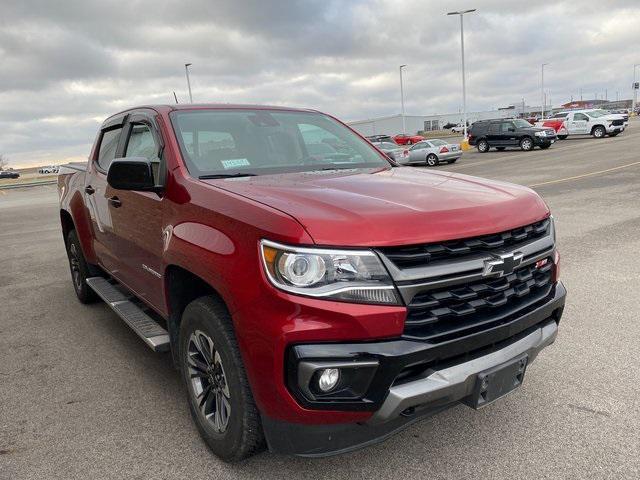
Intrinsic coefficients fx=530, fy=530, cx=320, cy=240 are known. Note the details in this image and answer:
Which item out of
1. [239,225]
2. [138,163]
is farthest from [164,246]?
[239,225]

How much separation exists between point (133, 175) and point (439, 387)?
193 centimetres

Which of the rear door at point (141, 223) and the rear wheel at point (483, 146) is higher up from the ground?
the rear door at point (141, 223)

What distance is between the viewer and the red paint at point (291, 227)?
6.73ft

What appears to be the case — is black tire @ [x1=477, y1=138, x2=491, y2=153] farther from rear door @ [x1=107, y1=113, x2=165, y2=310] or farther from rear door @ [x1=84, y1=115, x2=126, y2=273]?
rear door @ [x1=107, y1=113, x2=165, y2=310]

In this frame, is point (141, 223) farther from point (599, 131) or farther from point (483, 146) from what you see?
point (599, 131)

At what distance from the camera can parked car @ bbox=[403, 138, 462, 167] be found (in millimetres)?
25734

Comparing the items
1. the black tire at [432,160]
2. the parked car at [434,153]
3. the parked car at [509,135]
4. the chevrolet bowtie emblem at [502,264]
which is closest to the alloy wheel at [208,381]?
the chevrolet bowtie emblem at [502,264]

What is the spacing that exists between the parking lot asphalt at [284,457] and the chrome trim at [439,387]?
22.6 inches

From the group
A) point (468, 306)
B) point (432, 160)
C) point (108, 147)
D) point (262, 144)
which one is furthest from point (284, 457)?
point (432, 160)

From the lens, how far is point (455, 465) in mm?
2566

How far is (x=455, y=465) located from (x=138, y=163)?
7.35 ft

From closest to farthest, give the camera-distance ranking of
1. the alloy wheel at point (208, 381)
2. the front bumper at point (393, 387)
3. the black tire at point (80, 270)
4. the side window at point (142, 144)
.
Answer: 1. the front bumper at point (393, 387)
2. the alloy wheel at point (208, 381)
3. the side window at point (142, 144)
4. the black tire at point (80, 270)

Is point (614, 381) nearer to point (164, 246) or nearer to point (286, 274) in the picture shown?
point (286, 274)

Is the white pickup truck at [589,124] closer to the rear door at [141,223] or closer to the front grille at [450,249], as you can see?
the rear door at [141,223]
